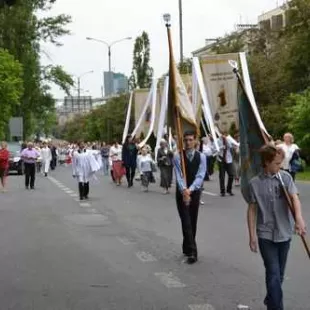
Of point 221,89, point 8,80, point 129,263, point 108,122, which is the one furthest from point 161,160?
point 108,122

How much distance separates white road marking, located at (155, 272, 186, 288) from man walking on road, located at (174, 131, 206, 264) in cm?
96

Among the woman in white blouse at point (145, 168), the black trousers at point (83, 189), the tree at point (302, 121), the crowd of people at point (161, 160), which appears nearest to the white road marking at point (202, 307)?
the crowd of people at point (161, 160)

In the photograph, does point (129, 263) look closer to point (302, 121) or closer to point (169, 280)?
point (169, 280)

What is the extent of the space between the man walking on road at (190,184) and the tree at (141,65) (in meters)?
81.1

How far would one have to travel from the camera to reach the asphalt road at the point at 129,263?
8039 mm

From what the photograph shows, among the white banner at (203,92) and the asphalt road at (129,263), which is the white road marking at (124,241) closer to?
the asphalt road at (129,263)


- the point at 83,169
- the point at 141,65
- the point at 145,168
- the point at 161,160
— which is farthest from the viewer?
the point at 141,65

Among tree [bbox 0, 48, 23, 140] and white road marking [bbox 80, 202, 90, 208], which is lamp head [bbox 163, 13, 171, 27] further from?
tree [bbox 0, 48, 23, 140]

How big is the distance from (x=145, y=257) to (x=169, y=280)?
6.12ft

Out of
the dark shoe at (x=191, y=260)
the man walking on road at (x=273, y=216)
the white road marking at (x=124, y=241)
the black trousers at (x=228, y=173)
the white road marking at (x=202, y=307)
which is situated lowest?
the white road marking at (x=124, y=241)

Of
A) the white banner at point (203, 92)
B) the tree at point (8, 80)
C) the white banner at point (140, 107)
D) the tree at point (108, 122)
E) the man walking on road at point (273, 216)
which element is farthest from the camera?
the tree at point (108, 122)

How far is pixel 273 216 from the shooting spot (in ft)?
22.4

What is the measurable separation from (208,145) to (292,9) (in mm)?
16143

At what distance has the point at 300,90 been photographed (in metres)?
46.9
